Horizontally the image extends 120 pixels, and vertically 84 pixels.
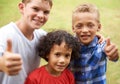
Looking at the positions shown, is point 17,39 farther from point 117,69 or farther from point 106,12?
point 106,12

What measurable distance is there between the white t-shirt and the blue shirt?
0.32 meters

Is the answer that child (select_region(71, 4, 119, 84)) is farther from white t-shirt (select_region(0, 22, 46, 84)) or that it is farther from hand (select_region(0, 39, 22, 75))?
hand (select_region(0, 39, 22, 75))

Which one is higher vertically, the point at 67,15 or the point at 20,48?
the point at 20,48

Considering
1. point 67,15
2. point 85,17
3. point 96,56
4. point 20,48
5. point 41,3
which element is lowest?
point 67,15

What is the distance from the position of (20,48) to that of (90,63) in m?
0.52

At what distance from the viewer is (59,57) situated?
2.20m

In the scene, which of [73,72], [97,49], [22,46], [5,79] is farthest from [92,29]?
[5,79]

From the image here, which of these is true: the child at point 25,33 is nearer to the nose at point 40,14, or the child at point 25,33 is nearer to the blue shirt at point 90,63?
the nose at point 40,14

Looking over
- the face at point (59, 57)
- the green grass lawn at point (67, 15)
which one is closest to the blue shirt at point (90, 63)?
the face at point (59, 57)

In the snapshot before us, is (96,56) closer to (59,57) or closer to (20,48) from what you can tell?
(59,57)

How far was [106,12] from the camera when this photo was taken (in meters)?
6.36

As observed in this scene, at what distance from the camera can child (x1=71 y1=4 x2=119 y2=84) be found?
2.31 meters

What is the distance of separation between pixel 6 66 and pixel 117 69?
9.15 ft

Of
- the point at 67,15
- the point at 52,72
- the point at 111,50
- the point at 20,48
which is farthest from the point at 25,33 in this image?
the point at 67,15
